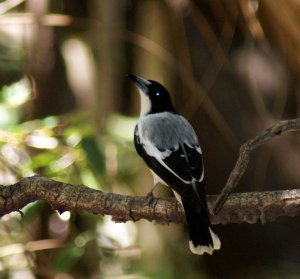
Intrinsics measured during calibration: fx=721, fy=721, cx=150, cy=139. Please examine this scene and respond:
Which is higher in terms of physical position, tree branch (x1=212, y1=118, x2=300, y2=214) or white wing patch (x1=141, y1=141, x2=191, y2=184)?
tree branch (x1=212, y1=118, x2=300, y2=214)

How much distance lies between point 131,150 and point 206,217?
101 centimetres

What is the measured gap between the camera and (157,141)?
Answer: 2564mm

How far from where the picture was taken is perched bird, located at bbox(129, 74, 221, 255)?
7.33ft

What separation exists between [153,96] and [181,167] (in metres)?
0.59

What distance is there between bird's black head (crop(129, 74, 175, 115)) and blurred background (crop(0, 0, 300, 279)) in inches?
9.7

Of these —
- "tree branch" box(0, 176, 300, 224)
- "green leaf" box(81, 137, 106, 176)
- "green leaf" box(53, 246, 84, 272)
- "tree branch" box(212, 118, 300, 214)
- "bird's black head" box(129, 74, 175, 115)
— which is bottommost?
"green leaf" box(53, 246, 84, 272)

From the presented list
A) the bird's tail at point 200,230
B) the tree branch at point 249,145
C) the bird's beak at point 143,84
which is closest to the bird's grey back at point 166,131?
the bird's beak at point 143,84

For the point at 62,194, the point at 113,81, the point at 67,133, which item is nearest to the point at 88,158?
the point at 67,133

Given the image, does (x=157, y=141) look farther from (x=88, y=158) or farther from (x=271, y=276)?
(x=271, y=276)

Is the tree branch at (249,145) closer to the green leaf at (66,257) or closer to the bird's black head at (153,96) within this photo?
the bird's black head at (153,96)

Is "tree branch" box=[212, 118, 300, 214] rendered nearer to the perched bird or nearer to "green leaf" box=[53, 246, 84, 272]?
the perched bird

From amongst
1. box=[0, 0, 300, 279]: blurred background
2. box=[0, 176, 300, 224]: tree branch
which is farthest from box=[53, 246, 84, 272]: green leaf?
box=[0, 176, 300, 224]: tree branch

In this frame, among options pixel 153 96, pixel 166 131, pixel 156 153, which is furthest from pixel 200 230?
pixel 153 96

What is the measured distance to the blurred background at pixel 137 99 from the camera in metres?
3.35
